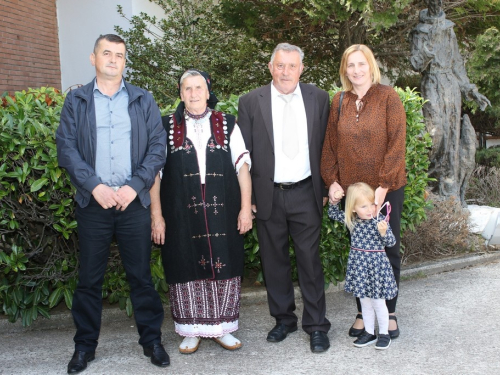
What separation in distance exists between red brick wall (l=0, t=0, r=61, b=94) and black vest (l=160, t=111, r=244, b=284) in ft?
19.4

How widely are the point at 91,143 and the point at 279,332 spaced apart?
1.97 meters

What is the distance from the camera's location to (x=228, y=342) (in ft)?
13.7

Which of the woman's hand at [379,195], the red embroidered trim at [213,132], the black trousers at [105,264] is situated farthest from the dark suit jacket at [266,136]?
the black trousers at [105,264]

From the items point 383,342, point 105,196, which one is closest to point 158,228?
point 105,196

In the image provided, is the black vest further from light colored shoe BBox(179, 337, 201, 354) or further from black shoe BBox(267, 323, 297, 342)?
black shoe BBox(267, 323, 297, 342)

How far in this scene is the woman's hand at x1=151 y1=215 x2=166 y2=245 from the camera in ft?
13.1

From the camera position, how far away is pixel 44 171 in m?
4.32

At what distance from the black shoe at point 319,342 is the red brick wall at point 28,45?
6.76m

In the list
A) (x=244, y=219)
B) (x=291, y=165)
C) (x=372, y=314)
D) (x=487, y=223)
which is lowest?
(x=372, y=314)

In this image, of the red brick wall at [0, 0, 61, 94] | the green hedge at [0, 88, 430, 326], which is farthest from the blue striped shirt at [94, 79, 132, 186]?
the red brick wall at [0, 0, 61, 94]

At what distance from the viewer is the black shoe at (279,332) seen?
4258 mm

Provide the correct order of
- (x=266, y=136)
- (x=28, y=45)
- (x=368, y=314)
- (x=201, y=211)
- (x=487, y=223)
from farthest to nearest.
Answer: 1. (x=28, y=45)
2. (x=487, y=223)
3. (x=368, y=314)
4. (x=266, y=136)
5. (x=201, y=211)

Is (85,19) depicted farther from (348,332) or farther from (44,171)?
(348,332)

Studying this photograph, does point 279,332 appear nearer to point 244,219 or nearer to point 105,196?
point 244,219
